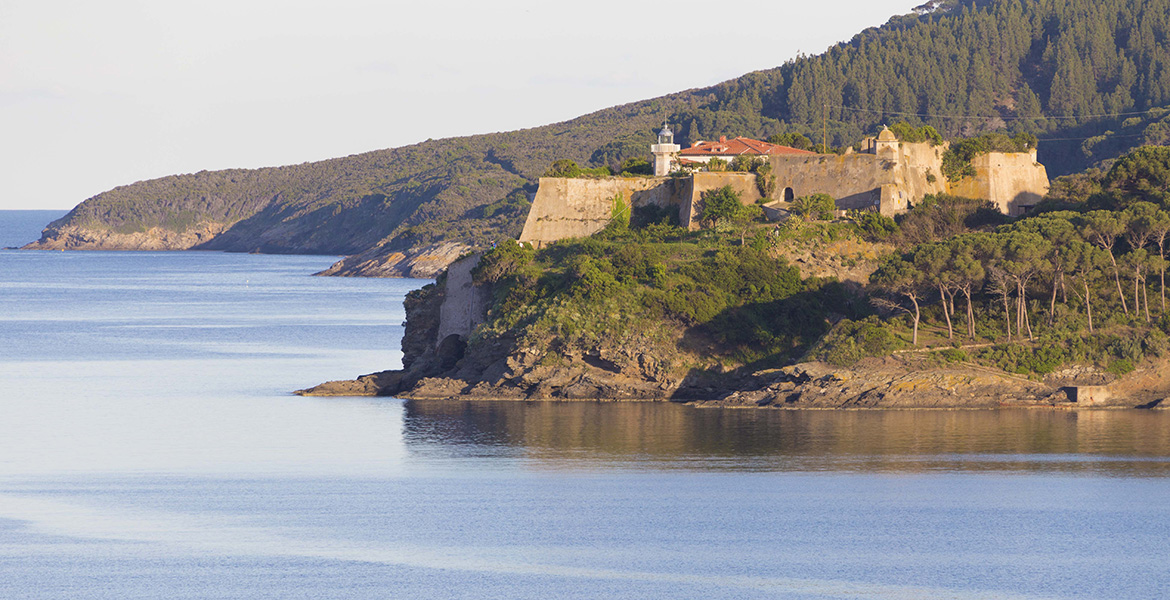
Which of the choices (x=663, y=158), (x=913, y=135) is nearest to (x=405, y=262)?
(x=663, y=158)

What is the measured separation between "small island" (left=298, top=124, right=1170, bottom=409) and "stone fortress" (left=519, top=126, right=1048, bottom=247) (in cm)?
14

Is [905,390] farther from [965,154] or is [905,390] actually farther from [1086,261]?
[965,154]

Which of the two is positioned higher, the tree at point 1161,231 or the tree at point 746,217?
the tree at point 746,217

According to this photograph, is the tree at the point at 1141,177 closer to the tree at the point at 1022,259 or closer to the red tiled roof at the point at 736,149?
the tree at the point at 1022,259

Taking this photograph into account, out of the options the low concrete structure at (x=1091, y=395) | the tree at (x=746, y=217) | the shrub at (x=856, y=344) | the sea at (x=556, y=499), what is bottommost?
the sea at (x=556, y=499)

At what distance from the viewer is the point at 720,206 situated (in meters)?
62.6

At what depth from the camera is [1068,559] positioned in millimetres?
30844

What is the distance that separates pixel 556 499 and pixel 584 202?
30751 mm

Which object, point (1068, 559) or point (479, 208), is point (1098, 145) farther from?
point (1068, 559)

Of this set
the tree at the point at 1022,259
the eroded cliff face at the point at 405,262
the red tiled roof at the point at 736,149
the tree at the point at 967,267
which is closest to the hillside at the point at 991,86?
the eroded cliff face at the point at 405,262

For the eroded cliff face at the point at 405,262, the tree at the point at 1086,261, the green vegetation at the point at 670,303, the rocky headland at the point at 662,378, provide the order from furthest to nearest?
the eroded cliff face at the point at 405,262, the green vegetation at the point at 670,303, the tree at the point at 1086,261, the rocky headland at the point at 662,378

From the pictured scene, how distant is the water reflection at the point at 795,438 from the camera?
40781 mm

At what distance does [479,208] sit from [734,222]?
400 feet

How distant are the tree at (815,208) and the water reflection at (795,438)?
44.8 ft
